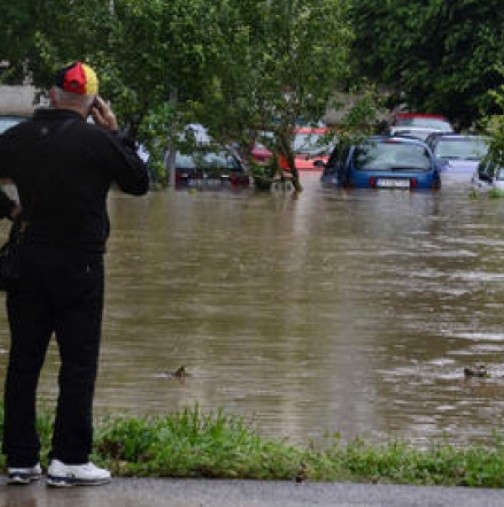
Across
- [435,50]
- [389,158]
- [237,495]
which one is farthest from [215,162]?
[237,495]

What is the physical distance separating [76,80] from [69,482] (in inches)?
62.5

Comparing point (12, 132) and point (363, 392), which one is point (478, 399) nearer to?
point (363, 392)

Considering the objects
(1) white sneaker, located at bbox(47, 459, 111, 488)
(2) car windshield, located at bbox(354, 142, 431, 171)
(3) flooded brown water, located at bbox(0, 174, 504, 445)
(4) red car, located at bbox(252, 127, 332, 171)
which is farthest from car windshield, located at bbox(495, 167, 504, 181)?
(1) white sneaker, located at bbox(47, 459, 111, 488)

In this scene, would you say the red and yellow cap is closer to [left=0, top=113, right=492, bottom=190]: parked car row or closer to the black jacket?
the black jacket

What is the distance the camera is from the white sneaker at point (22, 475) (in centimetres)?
756

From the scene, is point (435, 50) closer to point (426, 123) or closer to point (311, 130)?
point (426, 123)

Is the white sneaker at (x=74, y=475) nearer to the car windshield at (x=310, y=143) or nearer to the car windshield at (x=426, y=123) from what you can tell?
the car windshield at (x=310, y=143)

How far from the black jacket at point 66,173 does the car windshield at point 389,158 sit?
31157 mm

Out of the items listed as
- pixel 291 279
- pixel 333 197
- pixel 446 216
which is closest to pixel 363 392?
pixel 291 279

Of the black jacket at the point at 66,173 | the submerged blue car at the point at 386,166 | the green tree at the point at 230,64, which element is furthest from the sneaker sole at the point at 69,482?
the submerged blue car at the point at 386,166

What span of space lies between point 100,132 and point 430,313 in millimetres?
8605

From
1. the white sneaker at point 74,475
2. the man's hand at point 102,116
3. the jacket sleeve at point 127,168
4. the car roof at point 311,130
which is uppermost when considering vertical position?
the man's hand at point 102,116

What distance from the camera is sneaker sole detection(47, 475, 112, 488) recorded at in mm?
7516

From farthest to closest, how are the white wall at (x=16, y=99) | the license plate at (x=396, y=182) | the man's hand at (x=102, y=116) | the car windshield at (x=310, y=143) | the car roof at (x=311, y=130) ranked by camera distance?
1. the white wall at (x=16, y=99)
2. the license plate at (x=396, y=182)
3. the car windshield at (x=310, y=143)
4. the car roof at (x=311, y=130)
5. the man's hand at (x=102, y=116)
